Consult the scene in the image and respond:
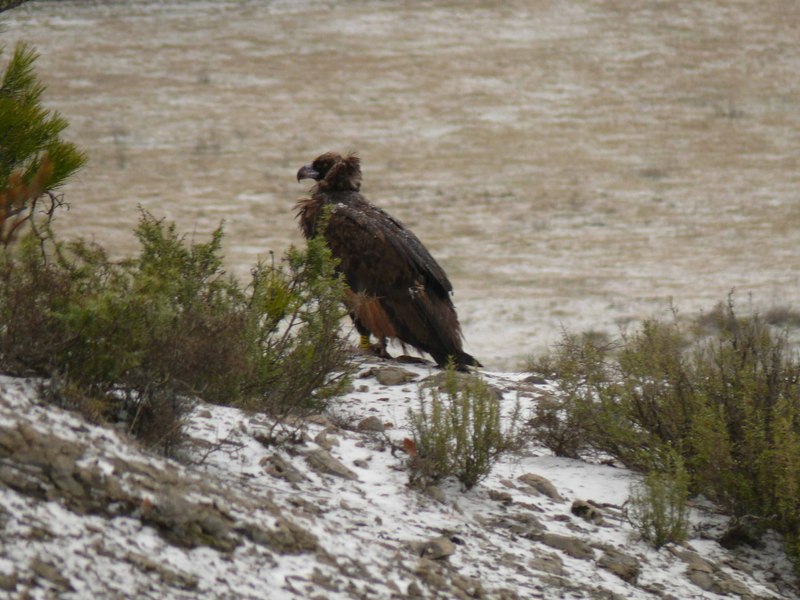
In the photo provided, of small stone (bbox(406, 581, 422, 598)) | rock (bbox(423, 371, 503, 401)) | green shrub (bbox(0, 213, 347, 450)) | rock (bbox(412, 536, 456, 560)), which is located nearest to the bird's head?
rock (bbox(423, 371, 503, 401))

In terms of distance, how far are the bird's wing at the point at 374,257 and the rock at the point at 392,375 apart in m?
0.56

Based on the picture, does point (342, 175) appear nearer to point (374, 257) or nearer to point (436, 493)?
point (374, 257)

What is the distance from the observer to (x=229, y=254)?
18.6 meters

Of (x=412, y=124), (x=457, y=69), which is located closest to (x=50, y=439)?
(x=412, y=124)

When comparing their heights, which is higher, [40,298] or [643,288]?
[40,298]

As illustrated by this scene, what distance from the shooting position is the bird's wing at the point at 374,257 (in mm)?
7570

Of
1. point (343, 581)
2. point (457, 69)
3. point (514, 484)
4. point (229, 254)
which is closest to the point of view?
point (343, 581)

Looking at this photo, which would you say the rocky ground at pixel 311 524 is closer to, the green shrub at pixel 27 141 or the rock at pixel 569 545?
the rock at pixel 569 545

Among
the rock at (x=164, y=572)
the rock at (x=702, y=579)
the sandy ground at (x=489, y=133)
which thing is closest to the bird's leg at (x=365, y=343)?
the rock at (x=702, y=579)

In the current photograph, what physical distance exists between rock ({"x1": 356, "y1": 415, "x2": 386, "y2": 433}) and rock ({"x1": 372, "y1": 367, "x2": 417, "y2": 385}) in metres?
1.00

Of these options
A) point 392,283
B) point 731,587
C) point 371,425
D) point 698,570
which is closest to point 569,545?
point 698,570

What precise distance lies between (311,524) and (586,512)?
1.57 m

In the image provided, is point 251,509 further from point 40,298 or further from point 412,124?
point 412,124

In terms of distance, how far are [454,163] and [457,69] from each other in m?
6.93
